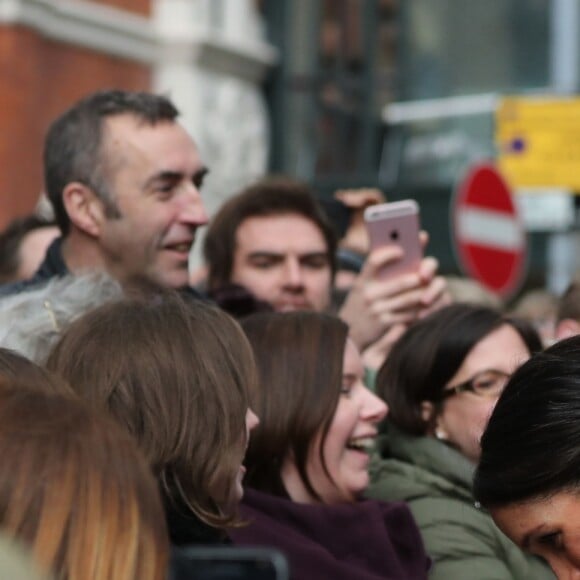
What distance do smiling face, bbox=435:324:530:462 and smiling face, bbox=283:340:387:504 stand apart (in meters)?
0.39

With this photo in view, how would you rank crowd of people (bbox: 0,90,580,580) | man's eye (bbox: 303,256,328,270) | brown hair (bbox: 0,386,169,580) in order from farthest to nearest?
man's eye (bbox: 303,256,328,270)
crowd of people (bbox: 0,90,580,580)
brown hair (bbox: 0,386,169,580)

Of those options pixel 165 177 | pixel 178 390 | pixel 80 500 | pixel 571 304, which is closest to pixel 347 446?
pixel 178 390

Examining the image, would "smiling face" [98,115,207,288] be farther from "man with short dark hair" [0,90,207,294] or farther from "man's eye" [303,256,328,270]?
"man's eye" [303,256,328,270]

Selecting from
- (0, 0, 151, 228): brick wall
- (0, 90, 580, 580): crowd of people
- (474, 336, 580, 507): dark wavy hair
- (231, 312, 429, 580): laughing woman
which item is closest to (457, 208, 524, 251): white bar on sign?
(0, 0, 151, 228): brick wall

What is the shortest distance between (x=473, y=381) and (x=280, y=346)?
658mm

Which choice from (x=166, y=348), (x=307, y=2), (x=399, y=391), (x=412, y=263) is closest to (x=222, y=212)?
(x=412, y=263)

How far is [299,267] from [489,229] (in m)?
4.44

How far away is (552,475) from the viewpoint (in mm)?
2830

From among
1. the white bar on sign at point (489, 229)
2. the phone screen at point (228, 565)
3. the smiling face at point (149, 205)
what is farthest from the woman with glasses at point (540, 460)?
the white bar on sign at point (489, 229)

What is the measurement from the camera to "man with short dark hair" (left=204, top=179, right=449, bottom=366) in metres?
5.21

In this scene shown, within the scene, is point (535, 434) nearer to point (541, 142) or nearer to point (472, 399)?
point (472, 399)

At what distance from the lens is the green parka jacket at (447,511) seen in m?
4.05

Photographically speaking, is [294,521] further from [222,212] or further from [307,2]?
[307,2]

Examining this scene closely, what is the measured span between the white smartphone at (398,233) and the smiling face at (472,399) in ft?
2.46
